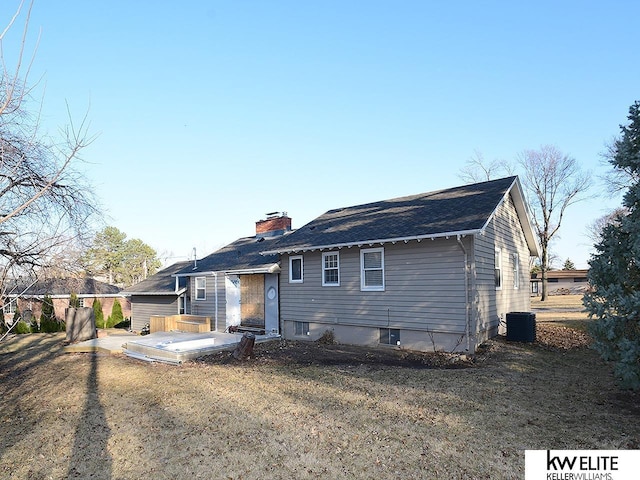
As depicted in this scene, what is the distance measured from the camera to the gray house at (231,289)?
57.6ft

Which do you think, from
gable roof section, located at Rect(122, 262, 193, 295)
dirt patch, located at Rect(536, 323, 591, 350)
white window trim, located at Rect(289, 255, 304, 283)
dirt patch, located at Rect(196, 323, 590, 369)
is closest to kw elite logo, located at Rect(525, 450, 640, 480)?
dirt patch, located at Rect(196, 323, 590, 369)

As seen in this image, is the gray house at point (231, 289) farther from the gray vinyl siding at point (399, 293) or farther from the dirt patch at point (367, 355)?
the dirt patch at point (367, 355)

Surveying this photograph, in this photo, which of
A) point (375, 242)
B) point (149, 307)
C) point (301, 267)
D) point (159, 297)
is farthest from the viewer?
point (149, 307)

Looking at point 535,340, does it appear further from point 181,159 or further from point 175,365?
point 181,159

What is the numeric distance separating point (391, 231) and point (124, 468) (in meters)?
9.72

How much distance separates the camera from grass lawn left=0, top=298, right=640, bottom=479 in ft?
16.6

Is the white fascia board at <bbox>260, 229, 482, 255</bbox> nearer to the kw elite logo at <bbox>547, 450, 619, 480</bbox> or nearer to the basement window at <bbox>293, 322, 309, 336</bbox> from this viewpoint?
the basement window at <bbox>293, 322, 309, 336</bbox>

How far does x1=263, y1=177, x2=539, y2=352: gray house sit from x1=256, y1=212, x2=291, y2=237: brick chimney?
171 inches

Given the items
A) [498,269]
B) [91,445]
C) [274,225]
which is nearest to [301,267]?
[274,225]

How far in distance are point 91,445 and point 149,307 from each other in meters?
19.9

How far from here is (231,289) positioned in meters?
19.0

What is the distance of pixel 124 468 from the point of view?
5.17 meters

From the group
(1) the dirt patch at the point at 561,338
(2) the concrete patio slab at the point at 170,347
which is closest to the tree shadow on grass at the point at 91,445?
(2) the concrete patio slab at the point at 170,347

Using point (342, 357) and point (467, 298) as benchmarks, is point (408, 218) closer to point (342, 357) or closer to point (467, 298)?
point (467, 298)
